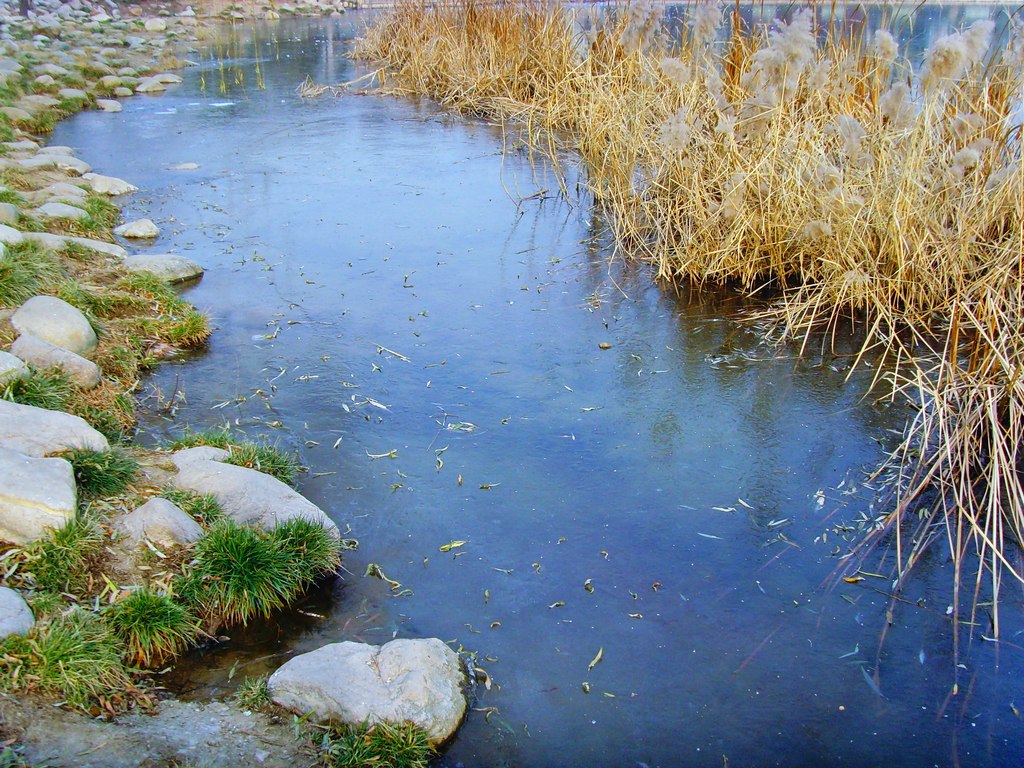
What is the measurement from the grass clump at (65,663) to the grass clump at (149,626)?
7cm

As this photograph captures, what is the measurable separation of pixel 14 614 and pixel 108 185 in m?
5.49

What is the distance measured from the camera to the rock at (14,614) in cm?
230

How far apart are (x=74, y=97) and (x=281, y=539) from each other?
9320 mm

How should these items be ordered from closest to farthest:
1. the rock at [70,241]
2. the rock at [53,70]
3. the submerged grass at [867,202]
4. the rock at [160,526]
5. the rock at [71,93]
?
1. the rock at [160,526]
2. the submerged grass at [867,202]
3. the rock at [70,241]
4. the rock at [71,93]
5. the rock at [53,70]

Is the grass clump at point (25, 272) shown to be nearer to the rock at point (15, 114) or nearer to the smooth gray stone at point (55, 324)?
the smooth gray stone at point (55, 324)

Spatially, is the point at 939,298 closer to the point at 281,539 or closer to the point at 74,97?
the point at 281,539

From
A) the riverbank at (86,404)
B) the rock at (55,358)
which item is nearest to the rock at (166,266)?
the riverbank at (86,404)

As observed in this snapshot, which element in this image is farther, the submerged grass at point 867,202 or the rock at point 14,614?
the submerged grass at point 867,202

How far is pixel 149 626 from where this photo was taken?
254 centimetres

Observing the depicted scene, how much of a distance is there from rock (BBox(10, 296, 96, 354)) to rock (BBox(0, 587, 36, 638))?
1.90 meters

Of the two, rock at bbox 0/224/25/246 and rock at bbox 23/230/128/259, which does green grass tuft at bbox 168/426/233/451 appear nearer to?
rock at bbox 0/224/25/246

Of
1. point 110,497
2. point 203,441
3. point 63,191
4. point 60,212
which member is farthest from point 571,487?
point 63,191

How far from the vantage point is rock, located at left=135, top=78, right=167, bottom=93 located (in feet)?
37.4

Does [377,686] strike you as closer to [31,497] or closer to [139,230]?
[31,497]
